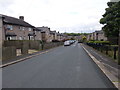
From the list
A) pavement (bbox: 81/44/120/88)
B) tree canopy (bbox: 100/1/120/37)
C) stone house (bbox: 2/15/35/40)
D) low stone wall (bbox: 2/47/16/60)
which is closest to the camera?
pavement (bbox: 81/44/120/88)

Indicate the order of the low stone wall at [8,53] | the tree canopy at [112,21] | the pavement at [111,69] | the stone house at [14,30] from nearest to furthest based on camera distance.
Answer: the pavement at [111,69] < the low stone wall at [8,53] < the tree canopy at [112,21] < the stone house at [14,30]

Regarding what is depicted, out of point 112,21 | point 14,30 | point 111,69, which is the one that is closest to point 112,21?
point 112,21

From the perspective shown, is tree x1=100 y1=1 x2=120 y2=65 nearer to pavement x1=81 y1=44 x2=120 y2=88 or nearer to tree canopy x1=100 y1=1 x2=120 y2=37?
tree canopy x1=100 y1=1 x2=120 y2=37

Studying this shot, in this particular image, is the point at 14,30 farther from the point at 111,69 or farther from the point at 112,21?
the point at 111,69

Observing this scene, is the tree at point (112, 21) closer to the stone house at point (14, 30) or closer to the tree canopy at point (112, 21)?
the tree canopy at point (112, 21)

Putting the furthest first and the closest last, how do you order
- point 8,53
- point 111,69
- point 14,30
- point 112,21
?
point 14,30, point 112,21, point 8,53, point 111,69

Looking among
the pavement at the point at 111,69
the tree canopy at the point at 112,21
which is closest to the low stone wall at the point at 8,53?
the pavement at the point at 111,69

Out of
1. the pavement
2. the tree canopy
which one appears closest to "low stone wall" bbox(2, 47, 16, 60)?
the pavement

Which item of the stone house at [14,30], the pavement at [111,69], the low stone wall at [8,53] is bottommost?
the pavement at [111,69]

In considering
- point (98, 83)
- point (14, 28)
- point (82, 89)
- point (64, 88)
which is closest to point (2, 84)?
point (64, 88)

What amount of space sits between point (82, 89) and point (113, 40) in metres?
37.8

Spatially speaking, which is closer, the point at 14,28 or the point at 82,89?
the point at 82,89

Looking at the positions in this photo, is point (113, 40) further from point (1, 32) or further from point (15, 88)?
point (15, 88)

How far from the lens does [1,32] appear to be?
2820 cm
